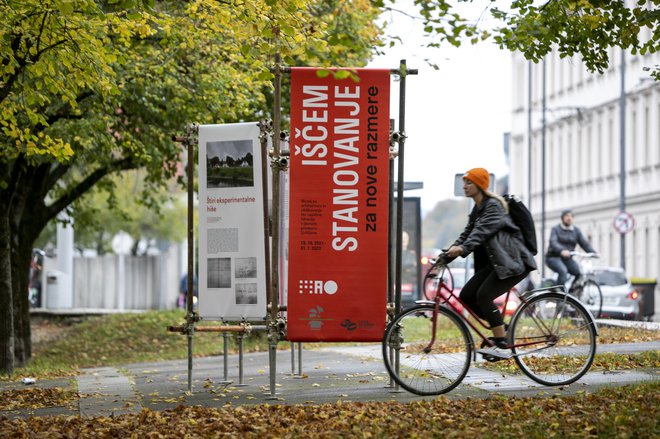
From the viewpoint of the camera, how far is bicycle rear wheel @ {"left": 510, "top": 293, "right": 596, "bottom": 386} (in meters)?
11.8

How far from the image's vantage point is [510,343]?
466 inches

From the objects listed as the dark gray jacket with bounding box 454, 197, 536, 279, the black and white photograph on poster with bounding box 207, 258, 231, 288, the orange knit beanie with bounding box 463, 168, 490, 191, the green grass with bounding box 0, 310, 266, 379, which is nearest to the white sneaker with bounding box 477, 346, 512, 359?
the dark gray jacket with bounding box 454, 197, 536, 279

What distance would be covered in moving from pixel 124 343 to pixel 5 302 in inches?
279

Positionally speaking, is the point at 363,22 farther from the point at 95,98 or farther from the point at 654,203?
the point at 654,203

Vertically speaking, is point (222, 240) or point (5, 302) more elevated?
point (222, 240)

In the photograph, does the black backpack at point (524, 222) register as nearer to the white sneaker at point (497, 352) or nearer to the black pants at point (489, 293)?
the black pants at point (489, 293)

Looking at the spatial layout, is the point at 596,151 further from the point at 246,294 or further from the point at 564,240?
the point at 246,294

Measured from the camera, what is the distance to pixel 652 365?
1336 centimetres

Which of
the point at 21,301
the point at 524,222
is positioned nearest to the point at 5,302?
the point at 21,301

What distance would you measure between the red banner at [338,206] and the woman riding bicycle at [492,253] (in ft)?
2.72

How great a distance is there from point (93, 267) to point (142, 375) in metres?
27.3

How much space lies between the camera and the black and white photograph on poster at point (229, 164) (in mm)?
12867

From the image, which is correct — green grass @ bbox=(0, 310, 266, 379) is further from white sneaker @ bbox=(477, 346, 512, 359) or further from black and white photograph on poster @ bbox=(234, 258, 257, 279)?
white sneaker @ bbox=(477, 346, 512, 359)

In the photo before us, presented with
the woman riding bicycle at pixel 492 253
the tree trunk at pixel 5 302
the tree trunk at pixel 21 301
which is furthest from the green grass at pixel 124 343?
the woman riding bicycle at pixel 492 253
